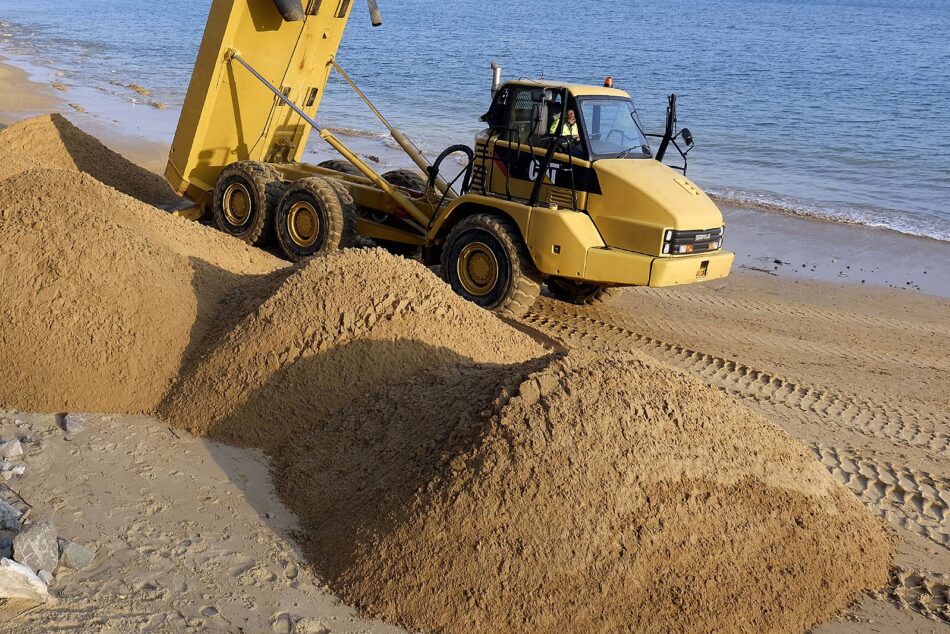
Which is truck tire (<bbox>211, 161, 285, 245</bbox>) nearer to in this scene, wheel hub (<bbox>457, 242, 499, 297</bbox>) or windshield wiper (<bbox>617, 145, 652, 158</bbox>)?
wheel hub (<bbox>457, 242, 499, 297</bbox>)

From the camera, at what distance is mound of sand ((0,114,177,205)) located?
31.4 ft

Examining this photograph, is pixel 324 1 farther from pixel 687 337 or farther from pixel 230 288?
pixel 687 337

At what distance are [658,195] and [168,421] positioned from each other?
4.11 metres

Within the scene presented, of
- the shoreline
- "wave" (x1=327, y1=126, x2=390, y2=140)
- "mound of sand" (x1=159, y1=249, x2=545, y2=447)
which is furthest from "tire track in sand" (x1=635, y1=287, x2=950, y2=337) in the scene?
"wave" (x1=327, y1=126, x2=390, y2=140)

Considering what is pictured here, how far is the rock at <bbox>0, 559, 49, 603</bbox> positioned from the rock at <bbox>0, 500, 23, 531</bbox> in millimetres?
451

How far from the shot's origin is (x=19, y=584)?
359 cm

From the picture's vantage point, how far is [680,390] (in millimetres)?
4664

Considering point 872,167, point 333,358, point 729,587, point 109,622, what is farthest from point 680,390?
point 872,167

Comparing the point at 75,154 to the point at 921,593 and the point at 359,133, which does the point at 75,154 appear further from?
the point at 359,133

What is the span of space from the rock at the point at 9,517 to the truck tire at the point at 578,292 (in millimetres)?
5560

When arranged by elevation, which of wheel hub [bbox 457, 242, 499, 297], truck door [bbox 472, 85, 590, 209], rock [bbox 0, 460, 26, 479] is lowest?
rock [bbox 0, 460, 26, 479]

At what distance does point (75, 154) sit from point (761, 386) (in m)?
7.52

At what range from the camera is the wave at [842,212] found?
47.6 ft

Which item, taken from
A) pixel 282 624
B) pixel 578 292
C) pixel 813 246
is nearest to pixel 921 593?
pixel 282 624
